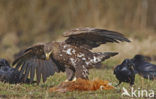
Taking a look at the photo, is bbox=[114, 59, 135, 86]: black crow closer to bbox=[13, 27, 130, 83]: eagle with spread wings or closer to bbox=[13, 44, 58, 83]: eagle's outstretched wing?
bbox=[13, 27, 130, 83]: eagle with spread wings

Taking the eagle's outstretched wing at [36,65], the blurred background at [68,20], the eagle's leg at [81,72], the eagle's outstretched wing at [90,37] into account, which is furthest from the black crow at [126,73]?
the blurred background at [68,20]

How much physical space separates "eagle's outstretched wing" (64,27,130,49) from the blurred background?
8.13m

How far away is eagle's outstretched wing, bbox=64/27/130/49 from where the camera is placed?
8711mm

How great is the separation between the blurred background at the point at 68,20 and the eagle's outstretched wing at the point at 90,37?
26.7 ft

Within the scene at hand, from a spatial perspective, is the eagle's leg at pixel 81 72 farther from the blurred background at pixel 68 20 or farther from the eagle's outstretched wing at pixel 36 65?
the blurred background at pixel 68 20

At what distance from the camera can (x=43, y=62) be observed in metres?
9.70

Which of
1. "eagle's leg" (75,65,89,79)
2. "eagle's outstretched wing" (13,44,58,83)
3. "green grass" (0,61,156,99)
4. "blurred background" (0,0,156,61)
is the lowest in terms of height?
"green grass" (0,61,156,99)

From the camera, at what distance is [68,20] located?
22062mm

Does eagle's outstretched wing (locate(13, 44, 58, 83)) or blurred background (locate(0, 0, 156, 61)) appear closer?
eagle's outstretched wing (locate(13, 44, 58, 83))

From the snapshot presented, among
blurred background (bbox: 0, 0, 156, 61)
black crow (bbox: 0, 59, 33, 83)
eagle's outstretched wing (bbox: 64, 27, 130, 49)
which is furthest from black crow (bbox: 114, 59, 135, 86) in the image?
blurred background (bbox: 0, 0, 156, 61)

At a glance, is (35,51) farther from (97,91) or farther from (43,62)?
(97,91)

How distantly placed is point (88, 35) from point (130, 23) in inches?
480

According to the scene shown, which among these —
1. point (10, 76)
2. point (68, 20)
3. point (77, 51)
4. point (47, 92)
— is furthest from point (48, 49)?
point (68, 20)

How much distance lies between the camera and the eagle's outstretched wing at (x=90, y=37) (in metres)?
8.71
